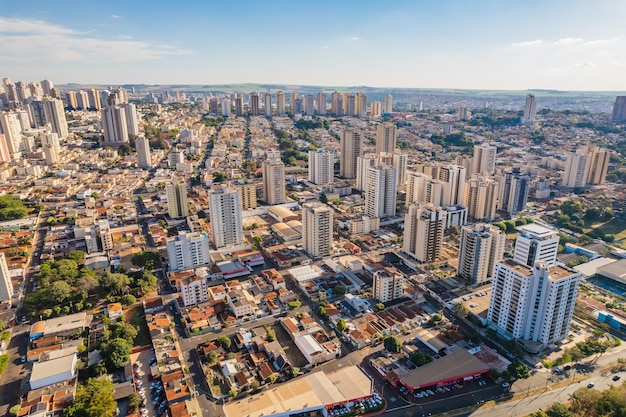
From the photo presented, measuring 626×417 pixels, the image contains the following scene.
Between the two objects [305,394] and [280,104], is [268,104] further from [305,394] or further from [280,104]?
[305,394]

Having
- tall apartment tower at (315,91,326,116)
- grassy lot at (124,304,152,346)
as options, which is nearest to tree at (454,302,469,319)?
grassy lot at (124,304,152,346)

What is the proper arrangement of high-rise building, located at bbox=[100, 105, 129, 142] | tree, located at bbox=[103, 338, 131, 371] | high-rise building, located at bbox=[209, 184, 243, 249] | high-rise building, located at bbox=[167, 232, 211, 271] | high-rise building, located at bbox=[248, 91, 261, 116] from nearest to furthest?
1. tree, located at bbox=[103, 338, 131, 371]
2. high-rise building, located at bbox=[167, 232, 211, 271]
3. high-rise building, located at bbox=[209, 184, 243, 249]
4. high-rise building, located at bbox=[100, 105, 129, 142]
5. high-rise building, located at bbox=[248, 91, 261, 116]

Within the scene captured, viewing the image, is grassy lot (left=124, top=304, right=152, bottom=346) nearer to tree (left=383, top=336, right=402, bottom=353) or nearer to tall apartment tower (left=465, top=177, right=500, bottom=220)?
tree (left=383, top=336, right=402, bottom=353)

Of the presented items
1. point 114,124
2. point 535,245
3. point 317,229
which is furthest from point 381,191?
point 114,124

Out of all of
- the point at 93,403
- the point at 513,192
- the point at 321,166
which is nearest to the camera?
the point at 93,403

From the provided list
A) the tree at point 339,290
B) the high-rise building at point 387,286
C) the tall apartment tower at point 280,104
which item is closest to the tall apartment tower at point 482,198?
the high-rise building at point 387,286

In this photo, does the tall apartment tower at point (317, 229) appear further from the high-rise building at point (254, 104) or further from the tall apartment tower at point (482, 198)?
the high-rise building at point (254, 104)
